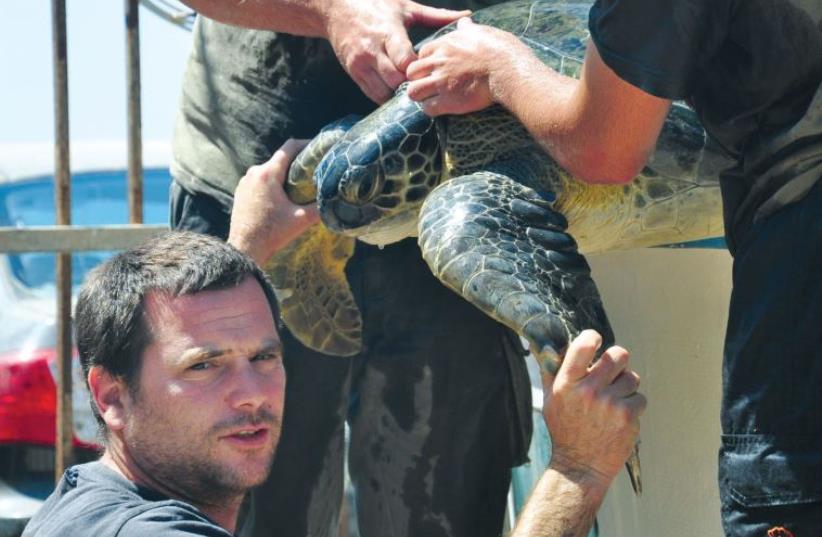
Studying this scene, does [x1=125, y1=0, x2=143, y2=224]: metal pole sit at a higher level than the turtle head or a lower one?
lower

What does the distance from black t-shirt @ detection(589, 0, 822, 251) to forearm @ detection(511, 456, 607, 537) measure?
37cm

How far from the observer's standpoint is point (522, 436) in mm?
2461

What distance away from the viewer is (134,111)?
137 inches

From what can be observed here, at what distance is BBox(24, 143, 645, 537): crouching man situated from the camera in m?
1.48

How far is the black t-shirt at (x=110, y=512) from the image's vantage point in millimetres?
1350

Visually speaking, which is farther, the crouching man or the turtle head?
the turtle head

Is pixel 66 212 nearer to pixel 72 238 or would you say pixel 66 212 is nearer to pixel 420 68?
pixel 72 238

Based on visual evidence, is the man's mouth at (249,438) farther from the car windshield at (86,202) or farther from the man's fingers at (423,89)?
the car windshield at (86,202)

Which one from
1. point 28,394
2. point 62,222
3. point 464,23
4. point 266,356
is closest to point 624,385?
point 266,356

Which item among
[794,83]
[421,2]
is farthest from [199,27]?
[794,83]

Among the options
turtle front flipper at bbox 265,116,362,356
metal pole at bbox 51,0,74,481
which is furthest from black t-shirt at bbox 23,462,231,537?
metal pole at bbox 51,0,74,481

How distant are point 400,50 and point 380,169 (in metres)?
0.19

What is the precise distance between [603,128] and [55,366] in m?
2.65

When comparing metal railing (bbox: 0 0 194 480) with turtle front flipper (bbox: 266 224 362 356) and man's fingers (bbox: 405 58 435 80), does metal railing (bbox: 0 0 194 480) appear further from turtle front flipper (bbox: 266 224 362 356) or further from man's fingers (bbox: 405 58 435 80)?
man's fingers (bbox: 405 58 435 80)
